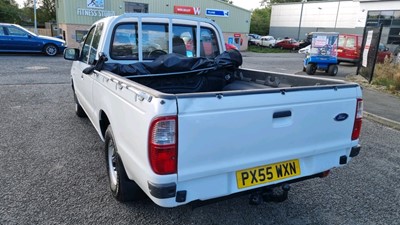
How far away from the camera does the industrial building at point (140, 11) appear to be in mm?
24016

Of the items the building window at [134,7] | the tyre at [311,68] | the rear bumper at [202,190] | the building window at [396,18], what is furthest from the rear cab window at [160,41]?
the building window at [396,18]

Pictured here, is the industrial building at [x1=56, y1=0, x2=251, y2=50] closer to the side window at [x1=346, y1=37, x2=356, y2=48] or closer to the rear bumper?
the side window at [x1=346, y1=37, x2=356, y2=48]

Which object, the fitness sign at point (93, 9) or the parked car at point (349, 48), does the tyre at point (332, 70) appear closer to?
the parked car at point (349, 48)

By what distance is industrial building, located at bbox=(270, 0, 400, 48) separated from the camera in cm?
2870

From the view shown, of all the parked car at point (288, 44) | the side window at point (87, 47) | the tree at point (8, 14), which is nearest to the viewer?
the side window at point (87, 47)

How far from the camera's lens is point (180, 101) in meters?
1.95

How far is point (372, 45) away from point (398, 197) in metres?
9.76

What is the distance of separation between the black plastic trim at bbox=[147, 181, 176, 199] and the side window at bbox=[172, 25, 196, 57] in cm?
269

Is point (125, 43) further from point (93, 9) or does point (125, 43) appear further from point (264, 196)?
point (93, 9)

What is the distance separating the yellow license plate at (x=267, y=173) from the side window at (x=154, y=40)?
2.46m

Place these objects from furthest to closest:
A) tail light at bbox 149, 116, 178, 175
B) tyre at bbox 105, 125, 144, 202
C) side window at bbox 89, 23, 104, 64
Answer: side window at bbox 89, 23, 104, 64 → tyre at bbox 105, 125, 144, 202 → tail light at bbox 149, 116, 178, 175

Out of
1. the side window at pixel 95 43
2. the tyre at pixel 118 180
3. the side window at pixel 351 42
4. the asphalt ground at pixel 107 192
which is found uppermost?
the side window at pixel 351 42

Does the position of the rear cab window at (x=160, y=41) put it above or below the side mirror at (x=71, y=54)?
above

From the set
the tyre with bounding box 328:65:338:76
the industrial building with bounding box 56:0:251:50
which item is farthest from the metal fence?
the industrial building with bounding box 56:0:251:50
